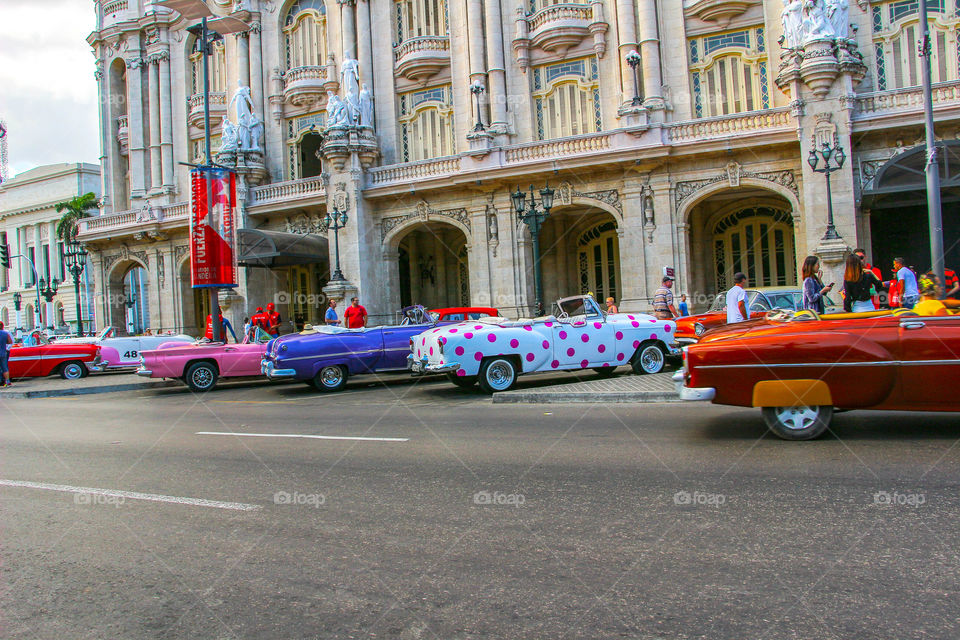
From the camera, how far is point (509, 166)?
25094 mm

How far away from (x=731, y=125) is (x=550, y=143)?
581cm

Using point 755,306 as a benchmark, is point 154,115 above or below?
above

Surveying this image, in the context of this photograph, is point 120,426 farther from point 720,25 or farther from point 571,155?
point 720,25

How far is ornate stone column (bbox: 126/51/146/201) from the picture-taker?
3734 cm

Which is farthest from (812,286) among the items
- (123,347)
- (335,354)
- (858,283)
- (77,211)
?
(77,211)

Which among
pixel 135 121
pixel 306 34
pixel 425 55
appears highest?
pixel 306 34

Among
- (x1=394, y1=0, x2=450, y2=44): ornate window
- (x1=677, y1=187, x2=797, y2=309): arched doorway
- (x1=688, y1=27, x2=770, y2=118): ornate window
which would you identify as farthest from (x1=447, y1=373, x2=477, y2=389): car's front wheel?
(x1=394, y1=0, x2=450, y2=44): ornate window

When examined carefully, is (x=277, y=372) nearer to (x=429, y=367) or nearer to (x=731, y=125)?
(x=429, y=367)

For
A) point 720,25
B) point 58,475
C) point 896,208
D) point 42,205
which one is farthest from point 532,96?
point 42,205

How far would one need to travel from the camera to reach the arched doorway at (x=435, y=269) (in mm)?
31750

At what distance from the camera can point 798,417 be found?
22.9 feet

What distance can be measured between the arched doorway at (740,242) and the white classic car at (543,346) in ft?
36.9

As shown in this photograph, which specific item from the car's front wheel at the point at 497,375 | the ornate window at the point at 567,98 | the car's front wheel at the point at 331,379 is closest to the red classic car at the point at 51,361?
the car's front wheel at the point at 331,379

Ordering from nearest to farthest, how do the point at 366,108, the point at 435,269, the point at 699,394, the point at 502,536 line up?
the point at 502,536 < the point at 699,394 < the point at 366,108 < the point at 435,269
